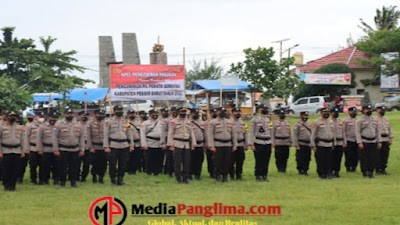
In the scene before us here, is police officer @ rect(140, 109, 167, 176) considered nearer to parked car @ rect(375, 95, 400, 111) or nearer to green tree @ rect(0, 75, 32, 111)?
green tree @ rect(0, 75, 32, 111)

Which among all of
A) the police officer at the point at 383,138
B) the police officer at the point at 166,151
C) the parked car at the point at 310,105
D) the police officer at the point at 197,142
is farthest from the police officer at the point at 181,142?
the parked car at the point at 310,105

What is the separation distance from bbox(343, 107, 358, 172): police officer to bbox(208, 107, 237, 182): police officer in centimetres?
328

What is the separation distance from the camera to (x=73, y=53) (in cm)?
4738

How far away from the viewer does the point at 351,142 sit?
17.0 metres

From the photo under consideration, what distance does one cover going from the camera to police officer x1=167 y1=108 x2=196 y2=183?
1464 cm

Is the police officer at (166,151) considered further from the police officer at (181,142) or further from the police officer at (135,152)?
the police officer at (181,142)

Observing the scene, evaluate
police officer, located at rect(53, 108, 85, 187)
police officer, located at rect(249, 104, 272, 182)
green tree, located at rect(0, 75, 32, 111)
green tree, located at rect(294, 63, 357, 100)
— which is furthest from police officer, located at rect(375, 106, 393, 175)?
green tree, located at rect(294, 63, 357, 100)

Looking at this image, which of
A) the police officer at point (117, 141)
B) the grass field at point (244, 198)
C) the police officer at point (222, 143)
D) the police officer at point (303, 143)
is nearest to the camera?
the grass field at point (244, 198)

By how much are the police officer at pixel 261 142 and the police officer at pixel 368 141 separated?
7.50 feet

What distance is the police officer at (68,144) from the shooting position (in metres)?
14.1

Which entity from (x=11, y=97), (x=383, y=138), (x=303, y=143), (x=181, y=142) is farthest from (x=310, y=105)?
(x=181, y=142)

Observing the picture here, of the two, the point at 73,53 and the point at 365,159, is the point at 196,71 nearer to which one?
the point at 73,53

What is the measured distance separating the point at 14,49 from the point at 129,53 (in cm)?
1195

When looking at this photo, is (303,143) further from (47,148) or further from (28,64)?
(28,64)
